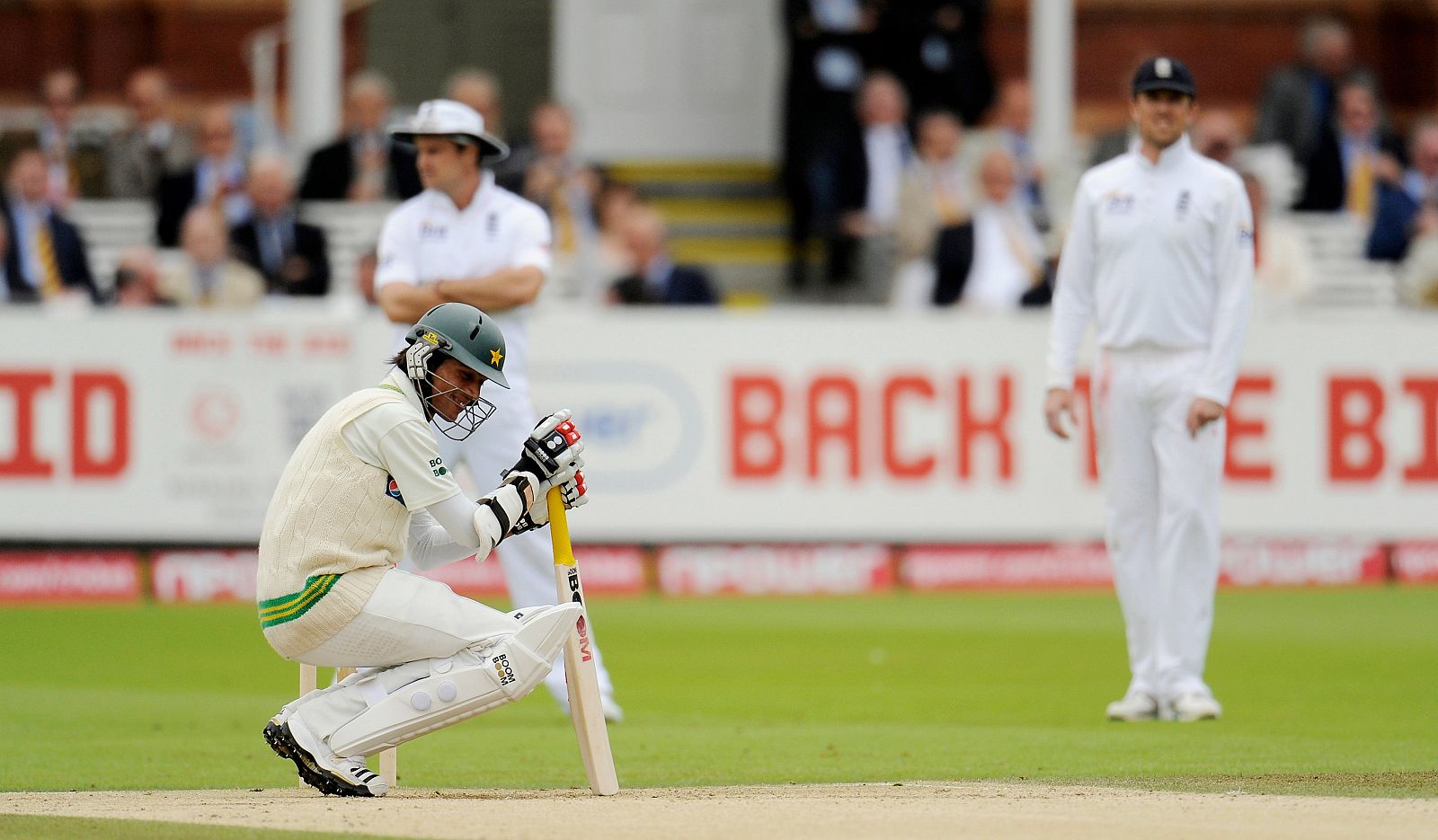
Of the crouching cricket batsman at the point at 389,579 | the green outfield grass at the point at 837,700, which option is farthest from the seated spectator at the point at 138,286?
the crouching cricket batsman at the point at 389,579

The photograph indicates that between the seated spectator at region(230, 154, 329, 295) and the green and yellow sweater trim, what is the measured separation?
921 cm

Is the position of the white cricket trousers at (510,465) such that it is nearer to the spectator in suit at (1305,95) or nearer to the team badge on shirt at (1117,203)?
the team badge on shirt at (1117,203)

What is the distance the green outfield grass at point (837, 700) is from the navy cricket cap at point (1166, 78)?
245 cm

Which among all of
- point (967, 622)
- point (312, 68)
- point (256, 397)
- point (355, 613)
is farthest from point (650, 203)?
point (355, 613)

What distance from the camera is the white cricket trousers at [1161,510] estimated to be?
9289mm

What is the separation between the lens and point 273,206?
16.3m

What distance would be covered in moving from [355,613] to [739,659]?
16.5 ft

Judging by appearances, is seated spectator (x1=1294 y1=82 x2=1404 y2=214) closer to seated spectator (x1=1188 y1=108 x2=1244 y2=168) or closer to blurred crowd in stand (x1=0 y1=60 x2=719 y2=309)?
seated spectator (x1=1188 y1=108 x2=1244 y2=168)

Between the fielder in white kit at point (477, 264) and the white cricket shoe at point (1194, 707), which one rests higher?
the fielder in white kit at point (477, 264)

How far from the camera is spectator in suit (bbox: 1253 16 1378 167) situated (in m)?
18.8

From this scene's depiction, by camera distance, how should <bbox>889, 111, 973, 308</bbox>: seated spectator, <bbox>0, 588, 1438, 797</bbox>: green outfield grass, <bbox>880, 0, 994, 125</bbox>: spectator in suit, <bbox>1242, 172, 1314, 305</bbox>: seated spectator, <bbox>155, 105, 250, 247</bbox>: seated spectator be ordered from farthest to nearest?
<bbox>880, 0, 994, 125</bbox>: spectator in suit → <bbox>155, 105, 250, 247</bbox>: seated spectator → <bbox>889, 111, 973, 308</bbox>: seated spectator → <bbox>1242, 172, 1314, 305</bbox>: seated spectator → <bbox>0, 588, 1438, 797</bbox>: green outfield grass

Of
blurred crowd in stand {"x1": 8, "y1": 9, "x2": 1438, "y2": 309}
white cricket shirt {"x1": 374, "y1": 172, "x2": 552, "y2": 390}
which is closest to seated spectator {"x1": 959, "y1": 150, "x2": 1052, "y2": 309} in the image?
blurred crowd in stand {"x1": 8, "y1": 9, "x2": 1438, "y2": 309}

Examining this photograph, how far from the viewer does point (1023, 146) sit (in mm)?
18094

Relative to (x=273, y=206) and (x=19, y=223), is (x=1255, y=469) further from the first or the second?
(x=19, y=223)
